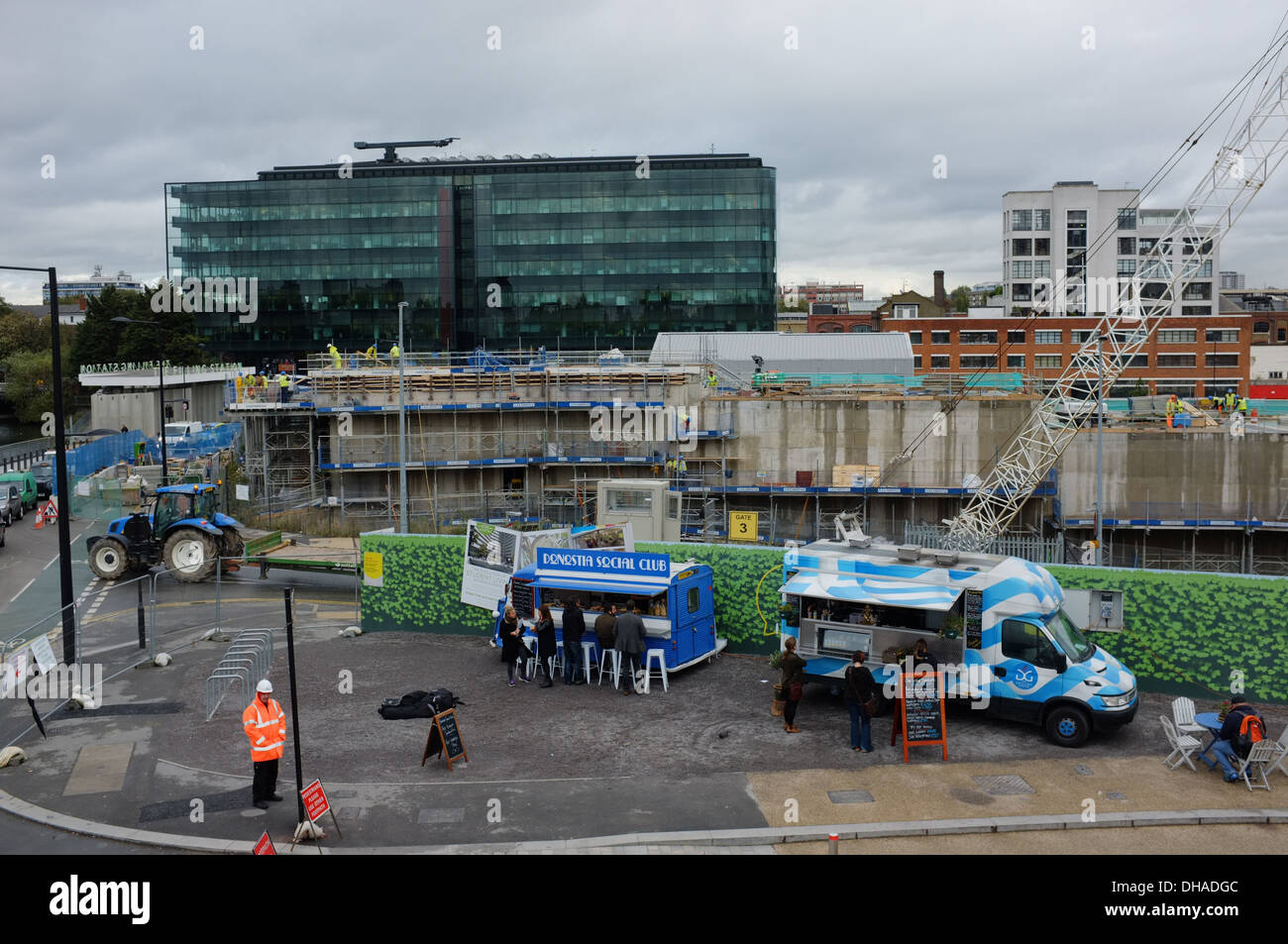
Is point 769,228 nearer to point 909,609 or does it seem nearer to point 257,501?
point 257,501

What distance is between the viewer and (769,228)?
291 ft

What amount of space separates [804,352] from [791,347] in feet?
3.13

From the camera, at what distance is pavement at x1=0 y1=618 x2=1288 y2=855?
12.0 meters

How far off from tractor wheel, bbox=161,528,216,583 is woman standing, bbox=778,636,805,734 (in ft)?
63.2

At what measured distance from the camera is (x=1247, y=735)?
13195 mm

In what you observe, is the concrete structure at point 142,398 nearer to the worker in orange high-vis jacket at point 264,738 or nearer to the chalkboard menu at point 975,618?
the worker in orange high-vis jacket at point 264,738

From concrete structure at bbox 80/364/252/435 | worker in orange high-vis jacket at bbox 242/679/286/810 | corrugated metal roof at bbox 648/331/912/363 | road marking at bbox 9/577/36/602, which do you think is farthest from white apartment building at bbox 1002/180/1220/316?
worker in orange high-vis jacket at bbox 242/679/286/810

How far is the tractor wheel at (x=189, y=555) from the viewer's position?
1159 inches

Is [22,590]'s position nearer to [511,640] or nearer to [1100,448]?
[511,640]

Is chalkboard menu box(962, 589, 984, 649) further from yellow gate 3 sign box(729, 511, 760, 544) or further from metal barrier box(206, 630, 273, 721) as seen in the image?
yellow gate 3 sign box(729, 511, 760, 544)

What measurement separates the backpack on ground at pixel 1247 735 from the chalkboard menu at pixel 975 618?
333 cm

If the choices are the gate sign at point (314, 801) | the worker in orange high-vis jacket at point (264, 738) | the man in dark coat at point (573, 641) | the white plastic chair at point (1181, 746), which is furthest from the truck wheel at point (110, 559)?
the white plastic chair at point (1181, 746)
